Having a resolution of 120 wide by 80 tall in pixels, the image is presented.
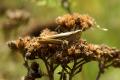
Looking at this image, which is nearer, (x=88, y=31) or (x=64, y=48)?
(x=64, y=48)

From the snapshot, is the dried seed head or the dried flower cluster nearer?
the dried flower cluster

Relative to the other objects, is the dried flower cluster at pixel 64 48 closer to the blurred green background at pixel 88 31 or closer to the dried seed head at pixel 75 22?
the dried seed head at pixel 75 22

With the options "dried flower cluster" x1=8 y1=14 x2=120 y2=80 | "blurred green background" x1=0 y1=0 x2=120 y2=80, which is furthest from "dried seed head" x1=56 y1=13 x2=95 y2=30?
"blurred green background" x1=0 y1=0 x2=120 y2=80

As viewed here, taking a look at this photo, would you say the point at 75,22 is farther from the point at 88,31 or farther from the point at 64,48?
the point at 88,31

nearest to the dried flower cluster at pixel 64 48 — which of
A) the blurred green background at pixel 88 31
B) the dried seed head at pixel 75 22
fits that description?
the dried seed head at pixel 75 22

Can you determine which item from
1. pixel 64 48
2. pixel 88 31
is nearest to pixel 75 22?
pixel 64 48

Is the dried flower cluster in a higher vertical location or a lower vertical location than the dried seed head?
lower

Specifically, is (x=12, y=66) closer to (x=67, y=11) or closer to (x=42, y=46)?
(x=67, y=11)

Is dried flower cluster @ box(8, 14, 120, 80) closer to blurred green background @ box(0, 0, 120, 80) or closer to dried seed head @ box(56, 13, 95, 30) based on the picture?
dried seed head @ box(56, 13, 95, 30)

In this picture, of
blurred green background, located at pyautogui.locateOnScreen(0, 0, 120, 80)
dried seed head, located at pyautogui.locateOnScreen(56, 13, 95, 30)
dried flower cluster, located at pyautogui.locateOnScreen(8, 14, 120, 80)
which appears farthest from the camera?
blurred green background, located at pyautogui.locateOnScreen(0, 0, 120, 80)

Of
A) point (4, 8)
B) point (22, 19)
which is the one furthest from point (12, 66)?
point (4, 8)
